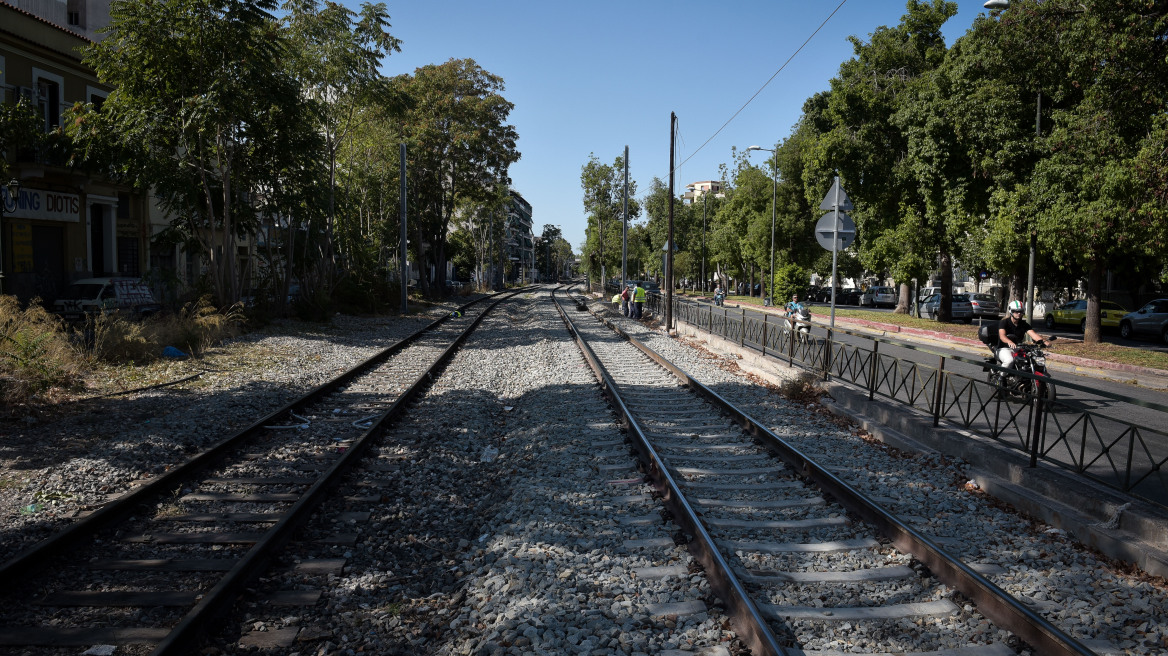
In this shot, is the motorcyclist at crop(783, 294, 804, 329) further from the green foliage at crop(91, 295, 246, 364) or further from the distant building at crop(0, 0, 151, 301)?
the distant building at crop(0, 0, 151, 301)

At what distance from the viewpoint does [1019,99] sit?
792 inches

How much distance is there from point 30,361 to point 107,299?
34.9ft

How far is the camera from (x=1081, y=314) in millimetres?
28688

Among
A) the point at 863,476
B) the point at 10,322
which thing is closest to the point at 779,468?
the point at 863,476

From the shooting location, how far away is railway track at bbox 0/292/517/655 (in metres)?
3.87

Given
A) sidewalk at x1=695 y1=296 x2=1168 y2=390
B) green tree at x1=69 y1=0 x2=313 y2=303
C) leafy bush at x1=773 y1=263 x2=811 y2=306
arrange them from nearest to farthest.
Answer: sidewalk at x1=695 y1=296 x2=1168 y2=390, green tree at x1=69 y1=0 x2=313 y2=303, leafy bush at x1=773 y1=263 x2=811 y2=306

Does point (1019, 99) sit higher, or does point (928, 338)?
point (1019, 99)

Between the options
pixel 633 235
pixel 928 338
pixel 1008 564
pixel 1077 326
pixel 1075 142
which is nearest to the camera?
pixel 1008 564

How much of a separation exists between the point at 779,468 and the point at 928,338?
20.2 meters

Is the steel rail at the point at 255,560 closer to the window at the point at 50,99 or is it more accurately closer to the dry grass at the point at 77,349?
the dry grass at the point at 77,349

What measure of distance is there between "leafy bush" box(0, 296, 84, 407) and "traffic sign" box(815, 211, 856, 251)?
1102 centimetres

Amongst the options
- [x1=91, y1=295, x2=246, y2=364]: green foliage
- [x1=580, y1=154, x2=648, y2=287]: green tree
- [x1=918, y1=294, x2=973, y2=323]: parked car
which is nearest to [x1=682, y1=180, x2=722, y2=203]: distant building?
[x1=580, y1=154, x2=648, y2=287]: green tree

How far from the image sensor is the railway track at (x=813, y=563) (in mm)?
3703

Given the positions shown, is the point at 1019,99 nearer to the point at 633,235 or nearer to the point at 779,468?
the point at 779,468
